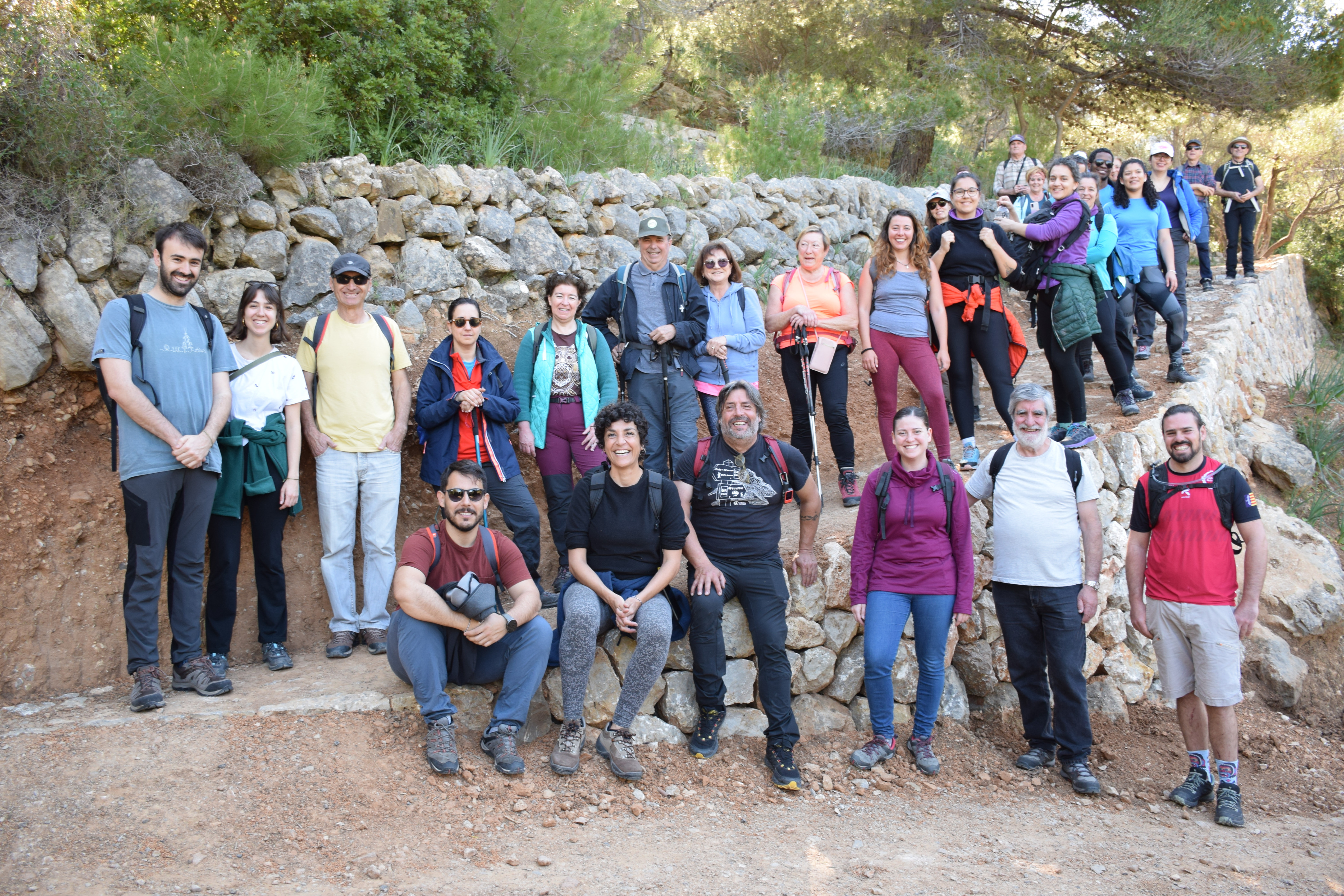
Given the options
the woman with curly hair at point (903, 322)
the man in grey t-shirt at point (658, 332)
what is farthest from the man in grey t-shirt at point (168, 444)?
the woman with curly hair at point (903, 322)

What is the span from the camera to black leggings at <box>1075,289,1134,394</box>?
6.05 meters

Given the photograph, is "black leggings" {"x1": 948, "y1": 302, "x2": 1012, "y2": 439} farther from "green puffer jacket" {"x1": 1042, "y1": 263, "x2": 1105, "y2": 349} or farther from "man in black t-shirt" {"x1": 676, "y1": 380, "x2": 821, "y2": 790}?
"man in black t-shirt" {"x1": 676, "y1": 380, "x2": 821, "y2": 790}

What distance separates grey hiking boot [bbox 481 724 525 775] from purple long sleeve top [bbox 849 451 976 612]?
1.83 metres

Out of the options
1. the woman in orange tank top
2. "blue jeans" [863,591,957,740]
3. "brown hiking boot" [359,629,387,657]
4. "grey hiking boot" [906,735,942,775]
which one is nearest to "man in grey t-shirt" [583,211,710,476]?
the woman in orange tank top

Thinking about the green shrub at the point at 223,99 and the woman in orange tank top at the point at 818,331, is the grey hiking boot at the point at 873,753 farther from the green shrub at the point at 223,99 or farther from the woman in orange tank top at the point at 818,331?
the green shrub at the point at 223,99

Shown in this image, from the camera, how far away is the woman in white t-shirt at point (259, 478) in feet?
14.4

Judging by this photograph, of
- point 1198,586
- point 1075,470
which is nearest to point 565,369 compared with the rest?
point 1075,470

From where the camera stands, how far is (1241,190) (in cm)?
1005

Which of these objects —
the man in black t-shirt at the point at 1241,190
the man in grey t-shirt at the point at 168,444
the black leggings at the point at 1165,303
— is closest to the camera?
the man in grey t-shirt at the point at 168,444

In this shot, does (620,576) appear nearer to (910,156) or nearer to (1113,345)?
(1113,345)

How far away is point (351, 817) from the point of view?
3.54 metres

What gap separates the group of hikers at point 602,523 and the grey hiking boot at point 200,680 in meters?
0.02

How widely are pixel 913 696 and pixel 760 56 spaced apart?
1166 centimetres

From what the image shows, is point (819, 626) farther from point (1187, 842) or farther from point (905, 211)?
point (905, 211)
